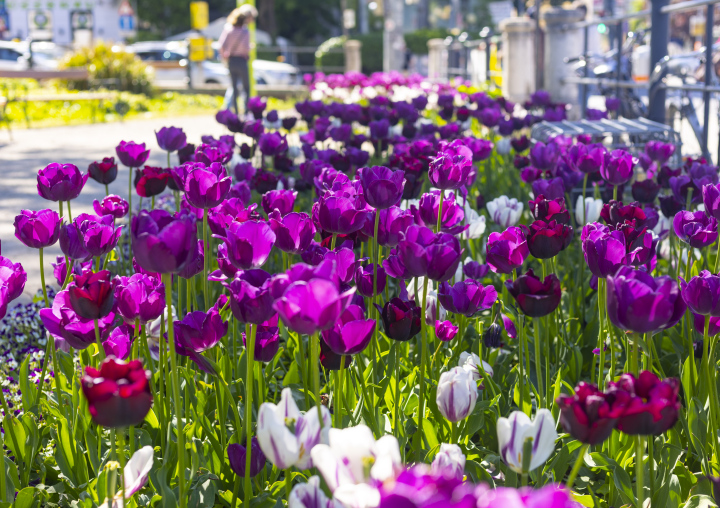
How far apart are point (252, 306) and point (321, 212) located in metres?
0.46

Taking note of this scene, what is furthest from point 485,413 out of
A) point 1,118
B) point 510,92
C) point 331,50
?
point 331,50

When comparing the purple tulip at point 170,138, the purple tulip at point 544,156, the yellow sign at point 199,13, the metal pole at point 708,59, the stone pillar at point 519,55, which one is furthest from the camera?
the yellow sign at point 199,13

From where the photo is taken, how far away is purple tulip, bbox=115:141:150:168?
8.68 feet

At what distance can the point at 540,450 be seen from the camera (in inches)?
45.3

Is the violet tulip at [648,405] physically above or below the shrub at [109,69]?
below

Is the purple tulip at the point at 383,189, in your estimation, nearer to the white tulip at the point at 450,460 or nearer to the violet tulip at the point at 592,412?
the white tulip at the point at 450,460

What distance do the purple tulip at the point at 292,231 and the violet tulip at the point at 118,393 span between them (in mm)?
669

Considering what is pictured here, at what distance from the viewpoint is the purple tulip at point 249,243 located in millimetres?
1403

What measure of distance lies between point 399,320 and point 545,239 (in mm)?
383

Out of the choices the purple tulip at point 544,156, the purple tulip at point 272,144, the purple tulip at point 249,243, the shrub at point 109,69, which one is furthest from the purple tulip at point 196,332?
the shrub at point 109,69

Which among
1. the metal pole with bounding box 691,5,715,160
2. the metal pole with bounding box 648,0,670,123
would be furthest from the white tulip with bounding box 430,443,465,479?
the metal pole with bounding box 648,0,670,123

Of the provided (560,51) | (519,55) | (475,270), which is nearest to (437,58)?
(519,55)

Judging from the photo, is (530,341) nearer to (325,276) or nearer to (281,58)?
(325,276)

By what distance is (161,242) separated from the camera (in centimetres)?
115
